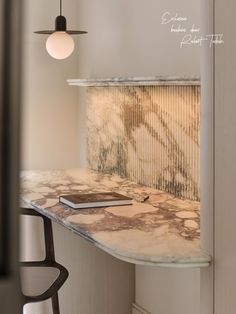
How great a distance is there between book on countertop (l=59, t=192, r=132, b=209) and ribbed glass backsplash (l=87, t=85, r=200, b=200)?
29 cm

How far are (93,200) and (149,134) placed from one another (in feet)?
1.85

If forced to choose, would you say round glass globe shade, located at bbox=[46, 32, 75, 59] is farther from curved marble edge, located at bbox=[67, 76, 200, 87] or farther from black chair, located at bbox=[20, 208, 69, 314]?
black chair, located at bbox=[20, 208, 69, 314]

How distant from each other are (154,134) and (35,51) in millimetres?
1293

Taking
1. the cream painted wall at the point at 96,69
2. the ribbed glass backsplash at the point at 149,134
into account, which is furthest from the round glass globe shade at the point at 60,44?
the ribbed glass backsplash at the point at 149,134

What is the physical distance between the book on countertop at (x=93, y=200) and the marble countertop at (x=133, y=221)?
0.03 metres

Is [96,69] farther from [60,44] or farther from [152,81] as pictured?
[152,81]

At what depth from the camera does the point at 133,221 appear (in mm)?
1955

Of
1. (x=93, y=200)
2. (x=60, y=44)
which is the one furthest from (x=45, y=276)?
(x=60, y=44)

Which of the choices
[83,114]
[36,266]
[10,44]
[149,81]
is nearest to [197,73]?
[149,81]

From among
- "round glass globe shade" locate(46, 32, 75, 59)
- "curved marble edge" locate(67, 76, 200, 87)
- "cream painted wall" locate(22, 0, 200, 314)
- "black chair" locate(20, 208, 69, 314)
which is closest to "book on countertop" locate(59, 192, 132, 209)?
"black chair" locate(20, 208, 69, 314)

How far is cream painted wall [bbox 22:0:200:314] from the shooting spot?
→ 2.45m

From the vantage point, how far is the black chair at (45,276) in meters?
2.09

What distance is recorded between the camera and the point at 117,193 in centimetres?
246

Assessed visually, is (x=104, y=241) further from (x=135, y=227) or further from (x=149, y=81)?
(x=149, y=81)
